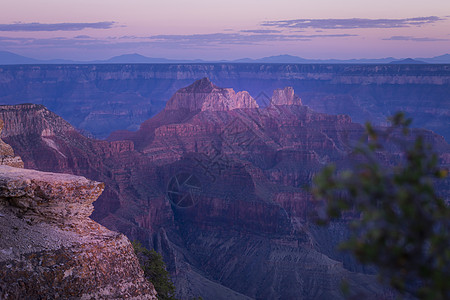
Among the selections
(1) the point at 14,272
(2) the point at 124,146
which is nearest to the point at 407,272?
(1) the point at 14,272

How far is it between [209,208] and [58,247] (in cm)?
4908

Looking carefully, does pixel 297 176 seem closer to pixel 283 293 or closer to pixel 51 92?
pixel 283 293

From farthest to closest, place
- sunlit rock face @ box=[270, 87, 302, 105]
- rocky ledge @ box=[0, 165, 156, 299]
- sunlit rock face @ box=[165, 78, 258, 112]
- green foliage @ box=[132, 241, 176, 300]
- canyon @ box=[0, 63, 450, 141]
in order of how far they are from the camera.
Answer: canyon @ box=[0, 63, 450, 141]
sunlit rock face @ box=[270, 87, 302, 105]
sunlit rock face @ box=[165, 78, 258, 112]
green foliage @ box=[132, 241, 176, 300]
rocky ledge @ box=[0, 165, 156, 299]

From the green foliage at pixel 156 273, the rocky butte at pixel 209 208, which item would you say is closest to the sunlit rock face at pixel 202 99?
the rocky butte at pixel 209 208

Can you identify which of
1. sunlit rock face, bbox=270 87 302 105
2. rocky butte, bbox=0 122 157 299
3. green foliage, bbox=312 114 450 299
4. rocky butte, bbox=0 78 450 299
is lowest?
rocky butte, bbox=0 78 450 299

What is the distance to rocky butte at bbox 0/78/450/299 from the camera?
163 feet

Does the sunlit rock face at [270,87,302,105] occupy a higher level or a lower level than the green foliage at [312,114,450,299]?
lower

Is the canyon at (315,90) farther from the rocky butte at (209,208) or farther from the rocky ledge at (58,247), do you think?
the rocky ledge at (58,247)

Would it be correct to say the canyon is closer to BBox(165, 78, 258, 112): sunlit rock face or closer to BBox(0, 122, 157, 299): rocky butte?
BBox(165, 78, 258, 112): sunlit rock face

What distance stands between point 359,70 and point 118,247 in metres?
174

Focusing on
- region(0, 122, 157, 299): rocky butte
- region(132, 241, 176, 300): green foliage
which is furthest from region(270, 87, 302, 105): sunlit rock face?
region(0, 122, 157, 299): rocky butte

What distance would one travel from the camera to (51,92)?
199 meters

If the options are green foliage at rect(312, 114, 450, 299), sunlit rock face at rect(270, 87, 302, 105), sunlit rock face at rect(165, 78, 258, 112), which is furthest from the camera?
sunlit rock face at rect(270, 87, 302, 105)

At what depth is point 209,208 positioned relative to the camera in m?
63.6
